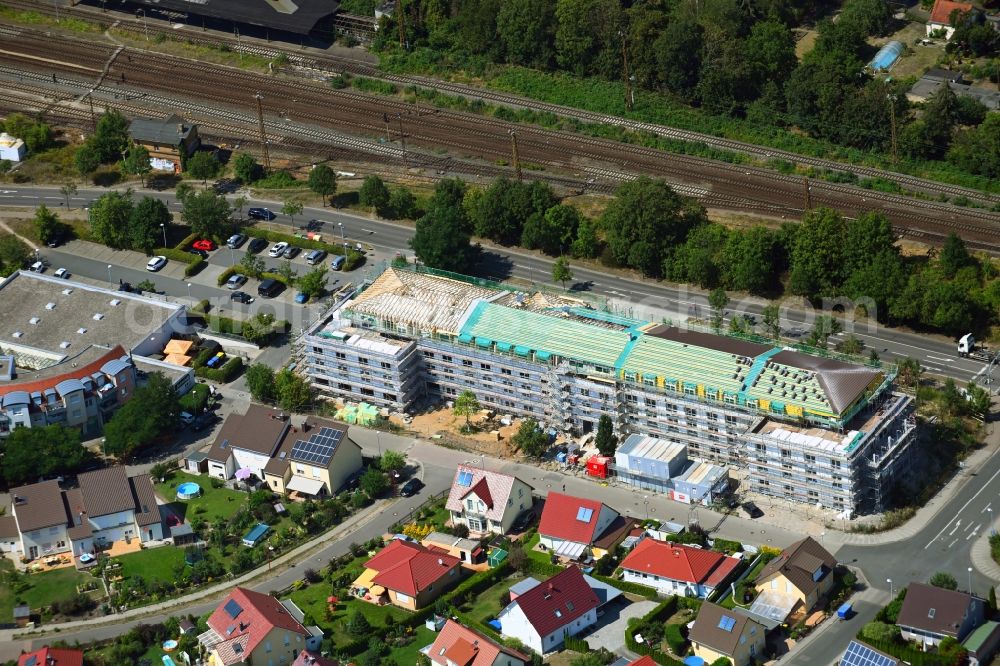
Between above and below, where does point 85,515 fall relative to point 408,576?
below

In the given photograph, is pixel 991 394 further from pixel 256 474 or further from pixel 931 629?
pixel 256 474

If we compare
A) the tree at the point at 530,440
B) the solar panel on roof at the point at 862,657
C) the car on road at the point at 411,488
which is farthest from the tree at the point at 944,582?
the car on road at the point at 411,488

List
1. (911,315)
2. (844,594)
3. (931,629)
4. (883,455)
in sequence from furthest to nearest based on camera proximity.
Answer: (911,315), (883,455), (844,594), (931,629)

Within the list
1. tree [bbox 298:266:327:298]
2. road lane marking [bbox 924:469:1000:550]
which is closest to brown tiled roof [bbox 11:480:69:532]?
tree [bbox 298:266:327:298]

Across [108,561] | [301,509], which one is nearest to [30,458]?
[108,561]

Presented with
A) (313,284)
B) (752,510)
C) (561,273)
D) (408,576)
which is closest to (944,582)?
(752,510)

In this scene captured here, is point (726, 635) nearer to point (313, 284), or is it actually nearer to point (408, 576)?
point (408, 576)
